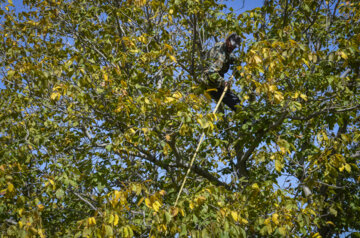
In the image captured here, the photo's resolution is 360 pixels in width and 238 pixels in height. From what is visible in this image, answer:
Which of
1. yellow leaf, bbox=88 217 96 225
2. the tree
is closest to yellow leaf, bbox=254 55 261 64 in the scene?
the tree

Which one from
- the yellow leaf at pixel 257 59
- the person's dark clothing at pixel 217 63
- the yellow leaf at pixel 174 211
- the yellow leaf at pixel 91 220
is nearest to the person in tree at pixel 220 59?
the person's dark clothing at pixel 217 63

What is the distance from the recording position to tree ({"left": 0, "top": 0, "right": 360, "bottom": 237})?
3939 millimetres

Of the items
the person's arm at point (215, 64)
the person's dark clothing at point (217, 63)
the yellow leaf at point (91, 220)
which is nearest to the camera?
the yellow leaf at point (91, 220)

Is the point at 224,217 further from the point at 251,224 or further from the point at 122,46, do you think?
the point at 122,46

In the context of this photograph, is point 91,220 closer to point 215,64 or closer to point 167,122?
point 167,122

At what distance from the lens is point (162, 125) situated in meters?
4.83

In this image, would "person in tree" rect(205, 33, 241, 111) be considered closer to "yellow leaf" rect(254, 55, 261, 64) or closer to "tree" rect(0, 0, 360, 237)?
"tree" rect(0, 0, 360, 237)

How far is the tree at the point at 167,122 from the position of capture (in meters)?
3.94

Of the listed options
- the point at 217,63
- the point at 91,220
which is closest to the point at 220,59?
the point at 217,63

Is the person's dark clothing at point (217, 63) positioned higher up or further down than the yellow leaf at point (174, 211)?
higher up

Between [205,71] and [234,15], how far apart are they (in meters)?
1.41

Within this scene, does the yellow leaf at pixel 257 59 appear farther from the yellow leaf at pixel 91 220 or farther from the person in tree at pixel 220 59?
the yellow leaf at pixel 91 220

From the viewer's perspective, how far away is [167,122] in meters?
4.74

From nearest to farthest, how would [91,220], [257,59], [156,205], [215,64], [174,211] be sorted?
[91,220] < [156,205] < [174,211] < [257,59] < [215,64]
